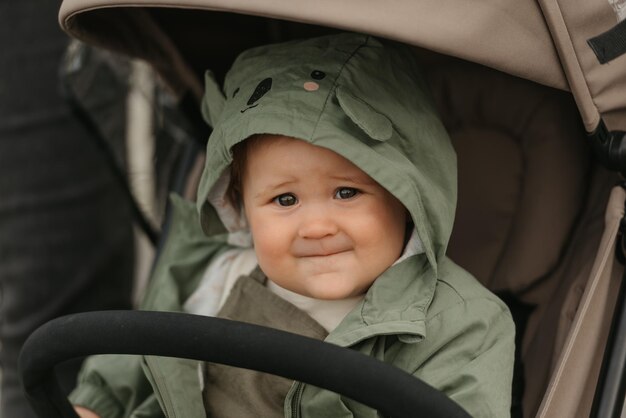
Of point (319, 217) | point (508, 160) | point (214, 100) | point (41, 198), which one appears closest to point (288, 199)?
point (319, 217)

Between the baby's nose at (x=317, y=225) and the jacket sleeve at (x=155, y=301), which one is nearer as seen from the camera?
the baby's nose at (x=317, y=225)

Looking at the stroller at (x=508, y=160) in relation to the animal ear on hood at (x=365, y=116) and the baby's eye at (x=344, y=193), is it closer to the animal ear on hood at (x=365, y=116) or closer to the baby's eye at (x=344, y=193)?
the animal ear on hood at (x=365, y=116)

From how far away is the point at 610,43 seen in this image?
123cm

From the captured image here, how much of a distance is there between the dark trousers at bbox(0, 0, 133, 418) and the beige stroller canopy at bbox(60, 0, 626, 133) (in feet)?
1.96

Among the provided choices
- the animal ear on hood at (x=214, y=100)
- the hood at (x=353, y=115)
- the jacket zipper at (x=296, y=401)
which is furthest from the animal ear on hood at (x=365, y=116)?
the jacket zipper at (x=296, y=401)

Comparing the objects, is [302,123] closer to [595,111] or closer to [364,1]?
[364,1]

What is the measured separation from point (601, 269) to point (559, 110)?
1.05ft

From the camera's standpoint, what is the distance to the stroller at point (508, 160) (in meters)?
1.03

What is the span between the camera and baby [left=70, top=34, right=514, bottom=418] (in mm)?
1194

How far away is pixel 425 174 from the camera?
4.17 ft

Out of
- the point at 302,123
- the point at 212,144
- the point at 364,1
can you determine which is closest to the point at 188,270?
the point at 212,144

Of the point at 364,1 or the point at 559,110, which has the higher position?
the point at 364,1

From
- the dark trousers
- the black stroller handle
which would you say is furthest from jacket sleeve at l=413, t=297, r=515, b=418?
the dark trousers

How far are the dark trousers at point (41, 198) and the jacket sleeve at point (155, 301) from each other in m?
0.44
